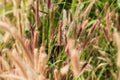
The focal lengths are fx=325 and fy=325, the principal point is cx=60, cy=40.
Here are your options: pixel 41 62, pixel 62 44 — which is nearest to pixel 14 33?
pixel 41 62

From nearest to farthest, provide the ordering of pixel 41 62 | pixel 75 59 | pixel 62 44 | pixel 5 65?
pixel 75 59 < pixel 41 62 < pixel 5 65 < pixel 62 44

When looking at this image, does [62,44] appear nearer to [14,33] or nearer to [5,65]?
[5,65]

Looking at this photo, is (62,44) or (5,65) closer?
(5,65)

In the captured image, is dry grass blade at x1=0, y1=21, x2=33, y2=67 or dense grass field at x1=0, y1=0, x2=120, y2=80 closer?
dry grass blade at x1=0, y1=21, x2=33, y2=67

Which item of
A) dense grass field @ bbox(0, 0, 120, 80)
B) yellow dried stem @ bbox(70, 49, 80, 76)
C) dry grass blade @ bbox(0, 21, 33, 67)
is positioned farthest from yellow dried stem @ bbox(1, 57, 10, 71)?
yellow dried stem @ bbox(70, 49, 80, 76)

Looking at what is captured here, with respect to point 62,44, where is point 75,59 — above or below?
above

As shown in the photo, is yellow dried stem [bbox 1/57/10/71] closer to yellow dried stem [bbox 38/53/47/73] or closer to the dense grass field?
the dense grass field

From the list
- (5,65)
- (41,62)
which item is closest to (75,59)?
(41,62)

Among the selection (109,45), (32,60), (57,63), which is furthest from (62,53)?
(32,60)

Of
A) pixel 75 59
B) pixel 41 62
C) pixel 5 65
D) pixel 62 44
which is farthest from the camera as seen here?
pixel 62 44

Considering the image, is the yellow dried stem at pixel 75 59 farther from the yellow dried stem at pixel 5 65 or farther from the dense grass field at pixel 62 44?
the yellow dried stem at pixel 5 65

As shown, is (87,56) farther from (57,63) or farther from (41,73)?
(41,73)

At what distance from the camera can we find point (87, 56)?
4.21 feet

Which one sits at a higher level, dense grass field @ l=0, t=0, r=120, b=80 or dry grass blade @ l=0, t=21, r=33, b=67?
dry grass blade @ l=0, t=21, r=33, b=67
